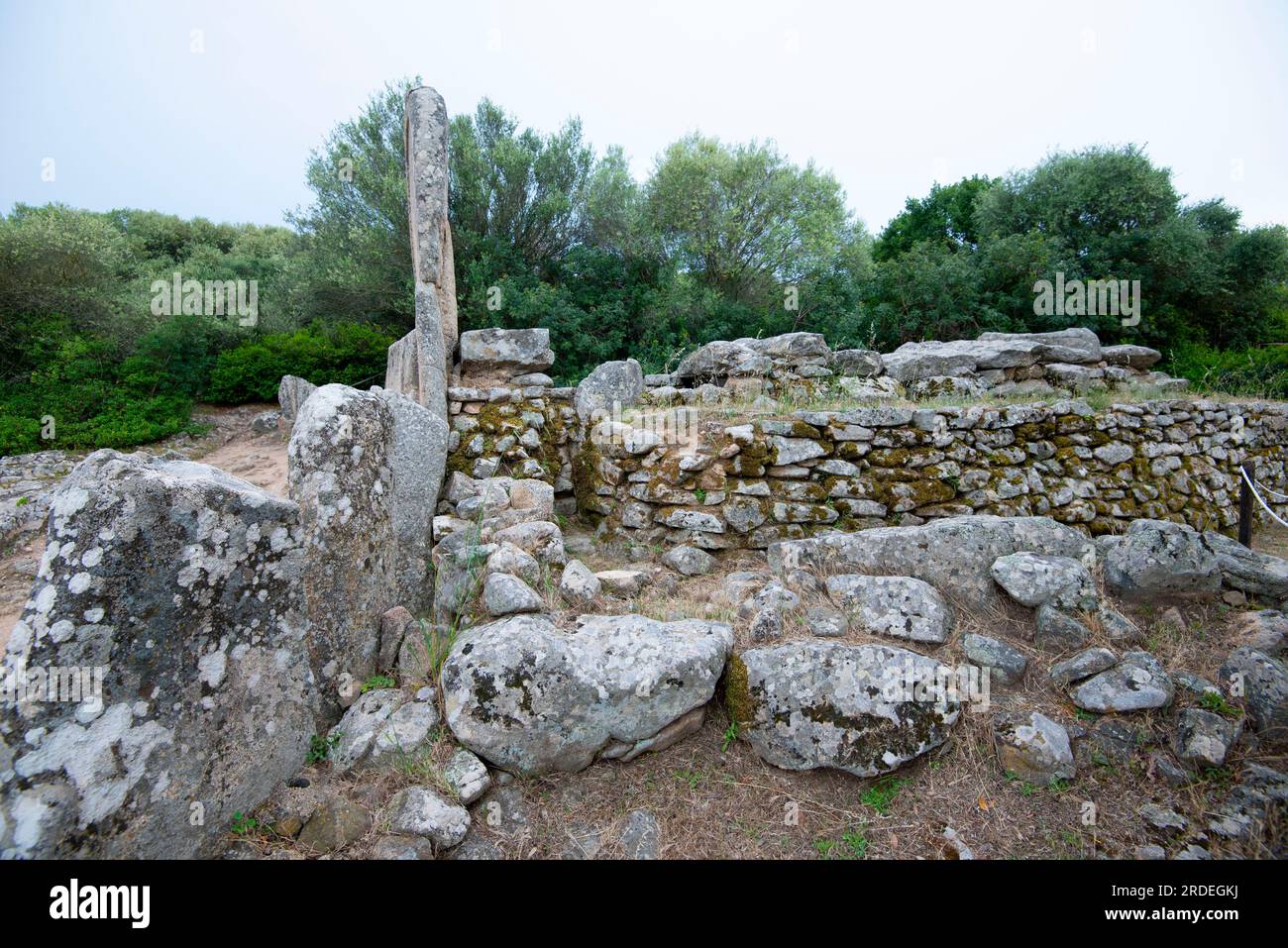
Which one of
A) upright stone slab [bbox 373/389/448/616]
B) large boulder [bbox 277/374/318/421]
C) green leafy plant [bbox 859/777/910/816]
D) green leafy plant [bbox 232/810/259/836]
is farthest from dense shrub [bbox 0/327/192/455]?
green leafy plant [bbox 859/777/910/816]

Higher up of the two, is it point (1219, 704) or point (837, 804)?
point (1219, 704)

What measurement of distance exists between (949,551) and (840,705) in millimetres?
1580

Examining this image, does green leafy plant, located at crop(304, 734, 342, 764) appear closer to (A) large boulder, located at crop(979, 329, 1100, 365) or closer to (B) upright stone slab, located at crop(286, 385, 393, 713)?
(B) upright stone slab, located at crop(286, 385, 393, 713)

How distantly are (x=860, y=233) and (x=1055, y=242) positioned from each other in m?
5.20

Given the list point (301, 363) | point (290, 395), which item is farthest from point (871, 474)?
point (301, 363)

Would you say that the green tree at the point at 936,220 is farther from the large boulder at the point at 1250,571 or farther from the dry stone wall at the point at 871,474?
the large boulder at the point at 1250,571

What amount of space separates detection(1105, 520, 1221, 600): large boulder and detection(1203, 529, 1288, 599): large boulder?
0.09m

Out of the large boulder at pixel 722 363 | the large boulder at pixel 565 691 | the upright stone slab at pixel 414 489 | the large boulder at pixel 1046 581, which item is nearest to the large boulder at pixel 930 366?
the large boulder at pixel 722 363

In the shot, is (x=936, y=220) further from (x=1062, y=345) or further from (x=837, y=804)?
(x=837, y=804)

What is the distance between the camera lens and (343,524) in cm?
307

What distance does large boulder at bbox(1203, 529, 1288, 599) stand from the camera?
136 inches

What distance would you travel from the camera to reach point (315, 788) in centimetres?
273
